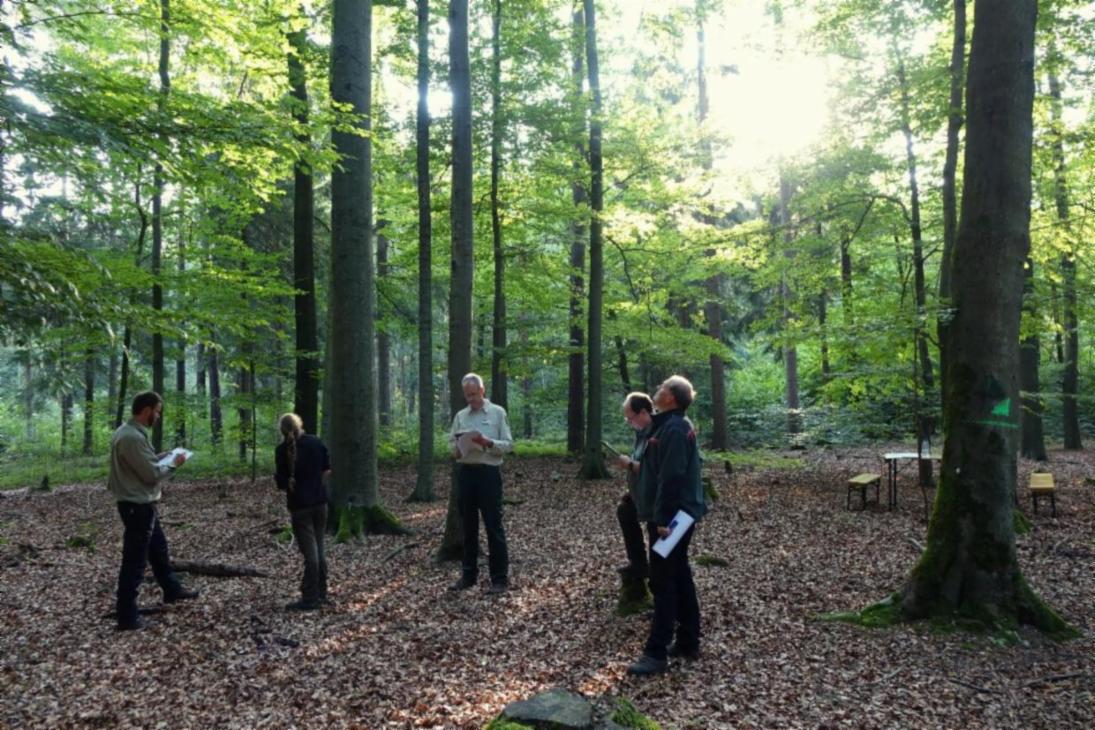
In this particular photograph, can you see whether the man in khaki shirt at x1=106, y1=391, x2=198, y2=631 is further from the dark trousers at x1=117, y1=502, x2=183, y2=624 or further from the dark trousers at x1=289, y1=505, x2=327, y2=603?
the dark trousers at x1=289, y1=505, x2=327, y2=603

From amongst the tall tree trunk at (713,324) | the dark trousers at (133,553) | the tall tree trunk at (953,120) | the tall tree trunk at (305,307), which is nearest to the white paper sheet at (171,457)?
the dark trousers at (133,553)

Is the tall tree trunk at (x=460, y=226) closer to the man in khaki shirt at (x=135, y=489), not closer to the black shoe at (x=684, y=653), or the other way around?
the man in khaki shirt at (x=135, y=489)

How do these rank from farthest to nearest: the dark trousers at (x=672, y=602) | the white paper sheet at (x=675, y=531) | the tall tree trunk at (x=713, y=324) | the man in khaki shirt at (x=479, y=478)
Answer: the tall tree trunk at (x=713, y=324)
the man in khaki shirt at (x=479, y=478)
the dark trousers at (x=672, y=602)
the white paper sheet at (x=675, y=531)

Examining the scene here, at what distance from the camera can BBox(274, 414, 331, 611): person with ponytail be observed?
5.76 meters

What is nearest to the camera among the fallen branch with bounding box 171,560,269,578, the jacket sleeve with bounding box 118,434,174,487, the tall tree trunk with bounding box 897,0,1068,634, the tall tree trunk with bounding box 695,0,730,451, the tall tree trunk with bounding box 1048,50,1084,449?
the tall tree trunk with bounding box 897,0,1068,634

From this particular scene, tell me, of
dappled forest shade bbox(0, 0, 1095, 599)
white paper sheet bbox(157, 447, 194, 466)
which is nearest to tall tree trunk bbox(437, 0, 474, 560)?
dappled forest shade bbox(0, 0, 1095, 599)

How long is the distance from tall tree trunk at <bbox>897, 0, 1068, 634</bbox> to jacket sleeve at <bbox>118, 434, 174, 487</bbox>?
6.17m

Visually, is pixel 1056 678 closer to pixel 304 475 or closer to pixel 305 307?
pixel 304 475

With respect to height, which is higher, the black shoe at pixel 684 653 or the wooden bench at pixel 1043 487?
the wooden bench at pixel 1043 487

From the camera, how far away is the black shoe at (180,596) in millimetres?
5977

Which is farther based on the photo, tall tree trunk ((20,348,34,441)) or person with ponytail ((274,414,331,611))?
tall tree trunk ((20,348,34,441))

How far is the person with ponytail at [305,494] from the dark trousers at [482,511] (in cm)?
130

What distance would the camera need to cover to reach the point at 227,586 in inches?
254

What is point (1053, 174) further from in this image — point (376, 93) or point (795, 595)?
point (376, 93)
